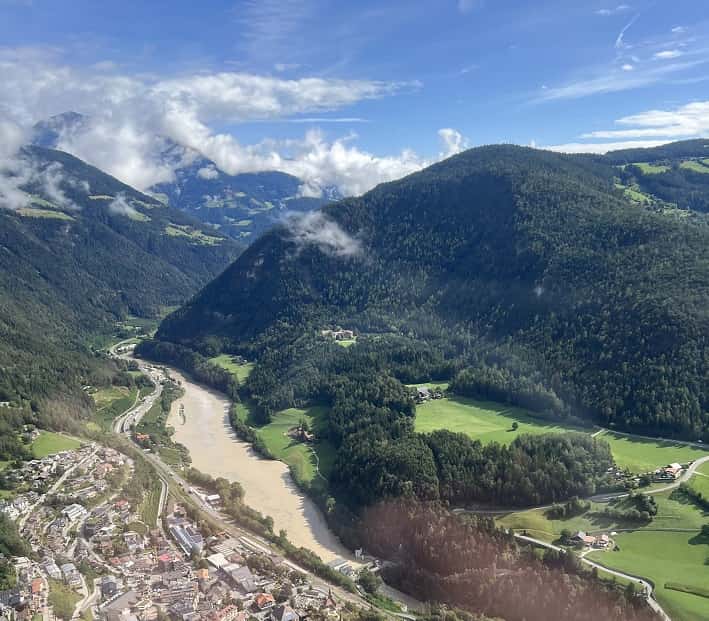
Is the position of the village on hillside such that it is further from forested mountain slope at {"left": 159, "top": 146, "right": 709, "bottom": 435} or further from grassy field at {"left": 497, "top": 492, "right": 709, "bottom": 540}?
forested mountain slope at {"left": 159, "top": 146, "right": 709, "bottom": 435}

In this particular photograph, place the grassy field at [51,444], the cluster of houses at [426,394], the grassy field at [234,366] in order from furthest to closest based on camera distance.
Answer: the grassy field at [234,366]
the cluster of houses at [426,394]
the grassy field at [51,444]

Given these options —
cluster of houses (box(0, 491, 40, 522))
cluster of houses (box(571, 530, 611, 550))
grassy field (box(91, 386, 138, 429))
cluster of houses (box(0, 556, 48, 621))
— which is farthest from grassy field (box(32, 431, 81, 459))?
cluster of houses (box(571, 530, 611, 550))

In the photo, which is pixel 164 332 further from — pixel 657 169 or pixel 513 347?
pixel 657 169

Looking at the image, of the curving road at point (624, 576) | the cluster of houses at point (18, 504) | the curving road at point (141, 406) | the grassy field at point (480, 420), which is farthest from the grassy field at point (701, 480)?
the curving road at point (141, 406)

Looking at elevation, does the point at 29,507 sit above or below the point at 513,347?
below

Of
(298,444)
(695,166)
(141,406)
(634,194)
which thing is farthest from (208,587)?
(695,166)

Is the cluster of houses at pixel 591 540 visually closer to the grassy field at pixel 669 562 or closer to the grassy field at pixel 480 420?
the grassy field at pixel 669 562

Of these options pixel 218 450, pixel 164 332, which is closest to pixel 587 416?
pixel 218 450
